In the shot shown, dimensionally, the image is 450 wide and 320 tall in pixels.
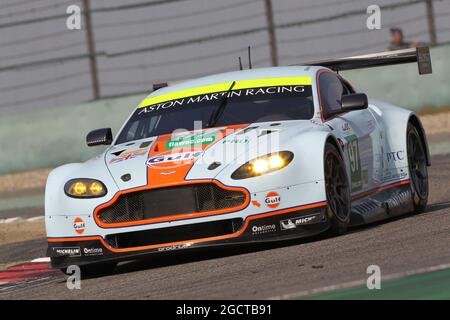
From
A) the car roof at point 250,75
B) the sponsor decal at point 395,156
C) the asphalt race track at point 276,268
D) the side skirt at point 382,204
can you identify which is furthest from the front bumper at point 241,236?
the sponsor decal at point 395,156

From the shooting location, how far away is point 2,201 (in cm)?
1730

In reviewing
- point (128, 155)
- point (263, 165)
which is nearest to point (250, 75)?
point (128, 155)

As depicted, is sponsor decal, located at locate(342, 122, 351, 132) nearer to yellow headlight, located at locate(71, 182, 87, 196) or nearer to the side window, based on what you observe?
the side window

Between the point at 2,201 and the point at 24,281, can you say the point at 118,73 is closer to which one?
the point at 2,201

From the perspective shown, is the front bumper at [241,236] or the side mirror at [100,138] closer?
the front bumper at [241,236]

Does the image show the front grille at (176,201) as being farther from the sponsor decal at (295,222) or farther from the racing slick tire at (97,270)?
the racing slick tire at (97,270)

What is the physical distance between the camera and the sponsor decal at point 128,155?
8.21 m

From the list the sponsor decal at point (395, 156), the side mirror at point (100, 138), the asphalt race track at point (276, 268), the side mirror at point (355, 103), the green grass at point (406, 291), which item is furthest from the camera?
the sponsor decal at point (395, 156)

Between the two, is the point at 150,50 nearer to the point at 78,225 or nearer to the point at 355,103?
the point at 355,103

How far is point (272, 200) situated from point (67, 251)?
140cm

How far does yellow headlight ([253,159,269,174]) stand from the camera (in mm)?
7672

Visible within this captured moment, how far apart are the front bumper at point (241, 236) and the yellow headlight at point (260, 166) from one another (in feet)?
0.89

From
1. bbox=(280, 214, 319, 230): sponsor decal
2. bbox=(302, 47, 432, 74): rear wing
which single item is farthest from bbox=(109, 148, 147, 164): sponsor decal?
bbox=(302, 47, 432, 74): rear wing

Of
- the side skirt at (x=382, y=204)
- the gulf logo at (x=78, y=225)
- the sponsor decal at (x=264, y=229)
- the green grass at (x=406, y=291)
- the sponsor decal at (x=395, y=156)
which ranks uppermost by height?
the sponsor decal at (x=395, y=156)
